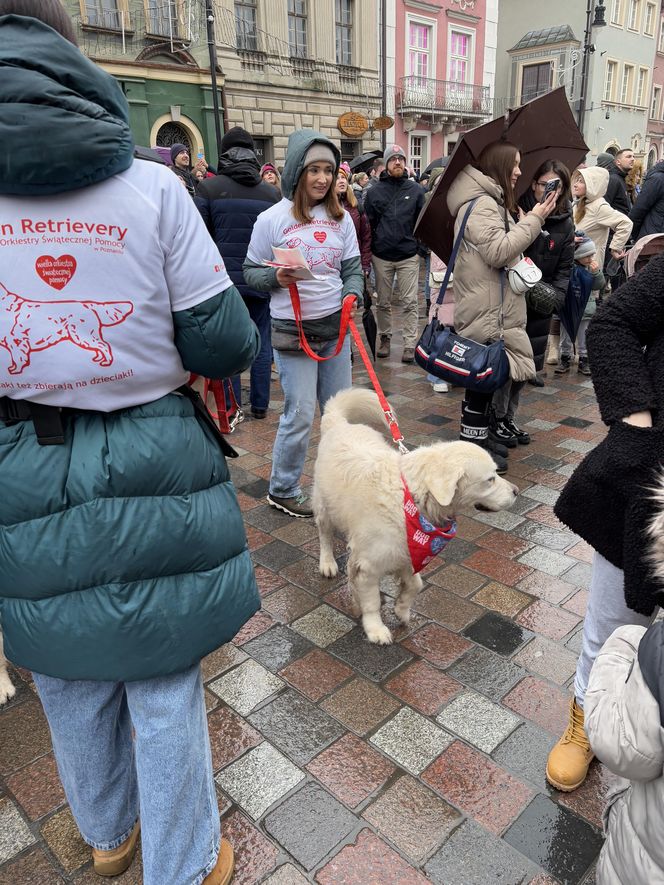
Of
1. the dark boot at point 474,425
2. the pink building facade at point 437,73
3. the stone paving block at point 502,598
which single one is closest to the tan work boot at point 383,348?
the dark boot at point 474,425

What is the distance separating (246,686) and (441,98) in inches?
1256

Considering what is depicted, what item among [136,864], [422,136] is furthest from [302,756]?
[422,136]

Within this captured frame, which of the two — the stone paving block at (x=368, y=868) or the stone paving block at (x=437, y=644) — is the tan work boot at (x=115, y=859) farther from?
the stone paving block at (x=437, y=644)

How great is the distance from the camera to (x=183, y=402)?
1.54m

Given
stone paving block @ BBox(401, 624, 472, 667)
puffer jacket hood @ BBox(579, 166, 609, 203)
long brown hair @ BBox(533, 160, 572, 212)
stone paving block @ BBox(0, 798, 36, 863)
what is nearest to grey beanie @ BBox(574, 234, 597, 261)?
puffer jacket hood @ BBox(579, 166, 609, 203)

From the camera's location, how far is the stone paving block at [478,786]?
83.1 inches

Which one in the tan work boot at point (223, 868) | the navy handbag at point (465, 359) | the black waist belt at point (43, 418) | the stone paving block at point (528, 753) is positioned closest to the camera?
the black waist belt at point (43, 418)

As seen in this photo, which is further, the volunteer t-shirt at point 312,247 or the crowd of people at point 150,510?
the volunteer t-shirt at point 312,247

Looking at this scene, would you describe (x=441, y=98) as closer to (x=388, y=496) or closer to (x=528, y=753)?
(x=388, y=496)

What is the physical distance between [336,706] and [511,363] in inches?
108

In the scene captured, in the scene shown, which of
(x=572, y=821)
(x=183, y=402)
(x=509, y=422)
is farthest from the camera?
(x=509, y=422)

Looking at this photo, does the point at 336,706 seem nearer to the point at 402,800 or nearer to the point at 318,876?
the point at 402,800

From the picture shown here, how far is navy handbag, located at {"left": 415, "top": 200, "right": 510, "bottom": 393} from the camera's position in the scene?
4.27 metres

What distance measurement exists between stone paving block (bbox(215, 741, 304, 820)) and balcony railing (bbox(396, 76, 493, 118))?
30.0 m
